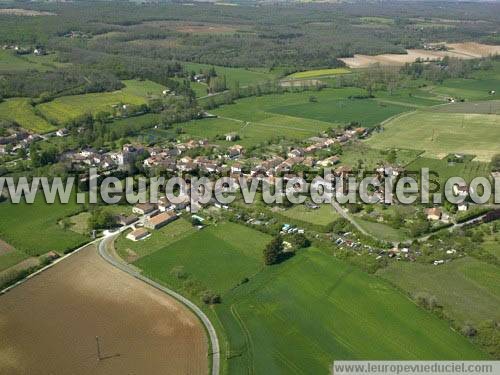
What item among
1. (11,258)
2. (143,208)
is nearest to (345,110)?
(143,208)

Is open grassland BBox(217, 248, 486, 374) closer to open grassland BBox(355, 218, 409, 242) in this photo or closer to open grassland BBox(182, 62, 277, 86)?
open grassland BBox(355, 218, 409, 242)

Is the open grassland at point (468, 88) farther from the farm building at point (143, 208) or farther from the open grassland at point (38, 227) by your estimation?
the open grassland at point (38, 227)

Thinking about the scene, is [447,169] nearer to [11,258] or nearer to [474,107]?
[474,107]

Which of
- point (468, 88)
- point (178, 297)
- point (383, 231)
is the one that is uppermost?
point (468, 88)

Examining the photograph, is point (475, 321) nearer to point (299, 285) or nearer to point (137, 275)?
point (299, 285)

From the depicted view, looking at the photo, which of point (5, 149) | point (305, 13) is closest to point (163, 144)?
point (5, 149)

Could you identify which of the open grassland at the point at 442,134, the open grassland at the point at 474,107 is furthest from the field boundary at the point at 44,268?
the open grassland at the point at 474,107
